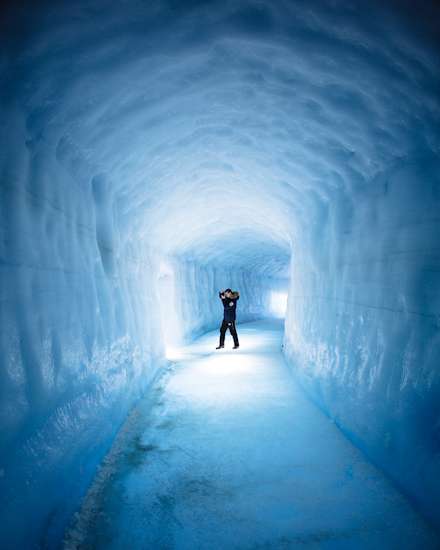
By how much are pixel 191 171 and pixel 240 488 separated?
15.0 feet

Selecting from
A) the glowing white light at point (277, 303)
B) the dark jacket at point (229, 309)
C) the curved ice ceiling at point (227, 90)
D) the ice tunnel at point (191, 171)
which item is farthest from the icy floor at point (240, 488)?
the glowing white light at point (277, 303)

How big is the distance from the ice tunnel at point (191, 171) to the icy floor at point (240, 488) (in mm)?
248

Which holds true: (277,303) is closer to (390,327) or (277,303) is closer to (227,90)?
(390,327)

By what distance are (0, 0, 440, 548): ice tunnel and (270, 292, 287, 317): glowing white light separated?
1677 cm

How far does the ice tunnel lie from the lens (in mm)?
2107

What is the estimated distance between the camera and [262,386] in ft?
19.7

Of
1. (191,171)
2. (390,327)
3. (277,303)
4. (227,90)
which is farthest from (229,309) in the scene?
(277,303)

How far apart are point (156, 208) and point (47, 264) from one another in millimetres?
3642

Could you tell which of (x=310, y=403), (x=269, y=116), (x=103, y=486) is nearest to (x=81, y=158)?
(x=269, y=116)

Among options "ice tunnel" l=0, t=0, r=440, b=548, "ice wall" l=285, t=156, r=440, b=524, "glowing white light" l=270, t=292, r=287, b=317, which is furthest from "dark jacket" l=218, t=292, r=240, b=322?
"glowing white light" l=270, t=292, r=287, b=317

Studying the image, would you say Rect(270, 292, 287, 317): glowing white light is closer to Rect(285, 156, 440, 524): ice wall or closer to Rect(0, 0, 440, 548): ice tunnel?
Rect(0, 0, 440, 548): ice tunnel

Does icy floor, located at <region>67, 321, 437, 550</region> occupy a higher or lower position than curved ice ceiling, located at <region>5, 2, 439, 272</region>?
lower

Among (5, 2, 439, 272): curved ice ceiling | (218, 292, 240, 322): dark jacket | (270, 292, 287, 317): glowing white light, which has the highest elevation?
(5, 2, 439, 272): curved ice ceiling

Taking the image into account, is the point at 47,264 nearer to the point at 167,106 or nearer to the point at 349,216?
the point at 167,106
